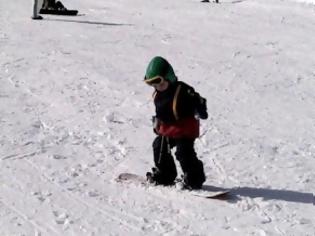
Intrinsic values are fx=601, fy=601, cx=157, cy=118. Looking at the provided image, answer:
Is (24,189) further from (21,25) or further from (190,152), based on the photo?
(21,25)

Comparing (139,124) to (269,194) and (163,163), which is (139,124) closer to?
(163,163)

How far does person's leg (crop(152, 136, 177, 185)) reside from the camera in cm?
570

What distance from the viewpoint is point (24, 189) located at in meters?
5.81

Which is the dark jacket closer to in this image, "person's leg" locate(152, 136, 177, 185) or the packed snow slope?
"person's leg" locate(152, 136, 177, 185)

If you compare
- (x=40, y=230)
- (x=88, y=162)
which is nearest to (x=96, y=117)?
(x=88, y=162)

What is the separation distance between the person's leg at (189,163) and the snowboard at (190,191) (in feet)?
0.26

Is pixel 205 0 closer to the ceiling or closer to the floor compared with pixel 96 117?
closer to the ceiling

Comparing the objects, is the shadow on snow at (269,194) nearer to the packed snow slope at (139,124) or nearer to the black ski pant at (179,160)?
the packed snow slope at (139,124)

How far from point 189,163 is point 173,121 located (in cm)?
46

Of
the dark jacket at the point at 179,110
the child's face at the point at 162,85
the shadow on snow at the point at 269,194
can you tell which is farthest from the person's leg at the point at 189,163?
the child's face at the point at 162,85

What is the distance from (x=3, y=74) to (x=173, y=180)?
5.49 meters

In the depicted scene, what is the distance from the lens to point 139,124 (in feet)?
27.1

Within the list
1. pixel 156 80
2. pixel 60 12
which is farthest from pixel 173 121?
pixel 60 12

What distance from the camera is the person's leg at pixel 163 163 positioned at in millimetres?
5695
